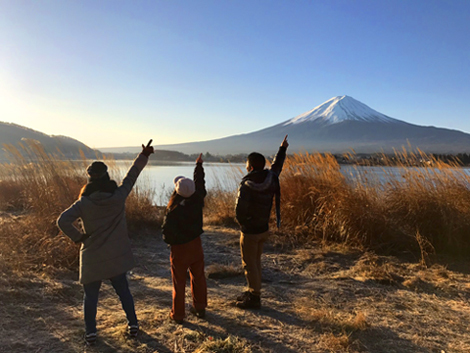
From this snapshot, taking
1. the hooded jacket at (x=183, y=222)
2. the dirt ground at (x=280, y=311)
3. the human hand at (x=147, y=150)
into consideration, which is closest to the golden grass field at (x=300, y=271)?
the dirt ground at (x=280, y=311)

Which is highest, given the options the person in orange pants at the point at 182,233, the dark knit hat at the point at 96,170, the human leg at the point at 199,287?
the dark knit hat at the point at 96,170

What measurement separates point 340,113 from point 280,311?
485ft

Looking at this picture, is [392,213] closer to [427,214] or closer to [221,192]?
[427,214]

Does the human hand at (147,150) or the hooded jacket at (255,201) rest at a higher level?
the human hand at (147,150)

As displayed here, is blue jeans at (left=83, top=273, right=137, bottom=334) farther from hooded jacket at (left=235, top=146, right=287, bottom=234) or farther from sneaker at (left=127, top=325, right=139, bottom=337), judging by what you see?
hooded jacket at (left=235, top=146, right=287, bottom=234)

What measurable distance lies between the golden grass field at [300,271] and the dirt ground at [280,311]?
1 centimetres

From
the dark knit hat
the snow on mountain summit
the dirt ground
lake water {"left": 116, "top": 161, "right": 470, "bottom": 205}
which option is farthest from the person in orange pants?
the snow on mountain summit

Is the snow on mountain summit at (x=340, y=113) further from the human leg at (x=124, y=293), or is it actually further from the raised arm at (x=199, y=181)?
the human leg at (x=124, y=293)

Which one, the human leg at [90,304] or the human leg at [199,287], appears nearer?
the human leg at [90,304]

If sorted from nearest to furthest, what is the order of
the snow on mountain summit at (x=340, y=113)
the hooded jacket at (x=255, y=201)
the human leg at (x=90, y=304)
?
the human leg at (x=90, y=304) → the hooded jacket at (x=255, y=201) → the snow on mountain summit at (x=340, y=113)

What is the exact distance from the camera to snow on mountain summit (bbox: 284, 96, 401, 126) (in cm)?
12719

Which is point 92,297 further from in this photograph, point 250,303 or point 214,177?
point 214,177

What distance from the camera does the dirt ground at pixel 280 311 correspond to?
2.63 meters

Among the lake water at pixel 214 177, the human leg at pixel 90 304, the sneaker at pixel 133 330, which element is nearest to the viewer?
the human leg at pixel 90 304
